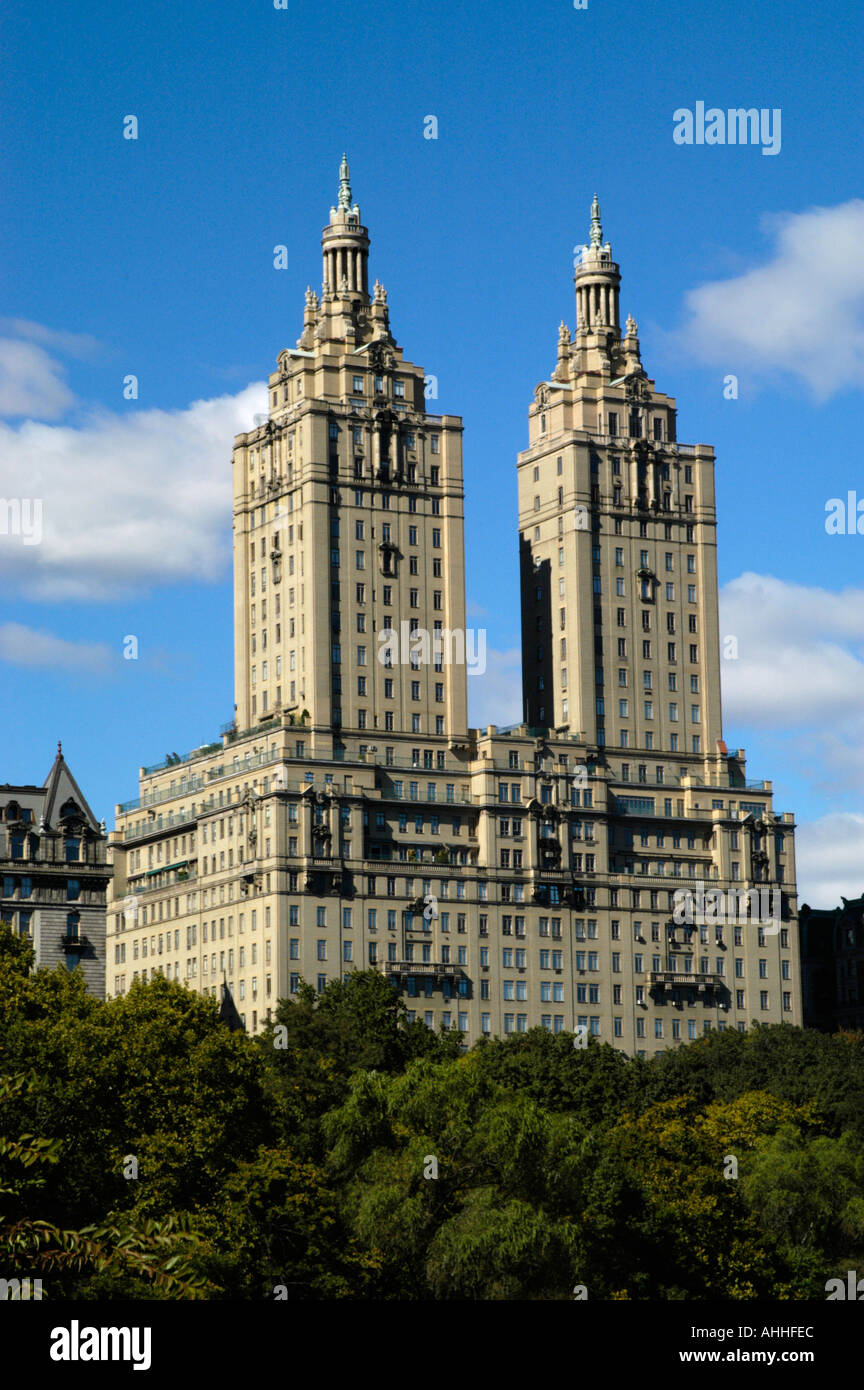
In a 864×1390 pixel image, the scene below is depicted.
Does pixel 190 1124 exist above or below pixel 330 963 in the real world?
below

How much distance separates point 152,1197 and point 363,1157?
1310cm

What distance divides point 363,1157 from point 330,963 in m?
97.1

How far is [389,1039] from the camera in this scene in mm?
161500

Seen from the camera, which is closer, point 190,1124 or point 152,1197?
point 152,1197
